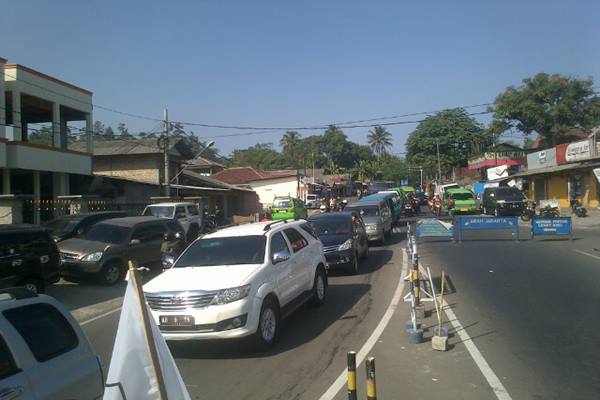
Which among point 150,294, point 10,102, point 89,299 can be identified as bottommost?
point 89,299

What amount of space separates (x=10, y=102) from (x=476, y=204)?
28.7 metres

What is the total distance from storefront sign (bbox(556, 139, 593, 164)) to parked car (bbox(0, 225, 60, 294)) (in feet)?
104

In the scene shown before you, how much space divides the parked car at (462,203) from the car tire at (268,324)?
31105 mm

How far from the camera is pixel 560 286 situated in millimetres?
11328

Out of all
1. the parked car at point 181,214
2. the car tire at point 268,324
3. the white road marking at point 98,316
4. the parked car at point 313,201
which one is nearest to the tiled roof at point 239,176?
the parked car at point 313,201

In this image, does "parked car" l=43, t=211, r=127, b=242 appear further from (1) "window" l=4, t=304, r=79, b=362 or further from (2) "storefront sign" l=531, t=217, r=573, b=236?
(2) "storefront sign" l=531, t=217, r=573, b=236

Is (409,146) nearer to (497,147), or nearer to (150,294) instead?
(497,147)

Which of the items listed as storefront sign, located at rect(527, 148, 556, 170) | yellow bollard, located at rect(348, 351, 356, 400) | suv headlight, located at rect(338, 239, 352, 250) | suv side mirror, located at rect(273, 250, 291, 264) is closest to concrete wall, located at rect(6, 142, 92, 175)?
suv headlight, located at rect(338, 239, 352, 250)

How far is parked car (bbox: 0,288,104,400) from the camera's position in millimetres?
3559

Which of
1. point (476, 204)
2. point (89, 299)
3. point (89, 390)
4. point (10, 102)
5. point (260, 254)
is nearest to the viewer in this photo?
point (89, 390)

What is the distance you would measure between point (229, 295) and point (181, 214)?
17132 mm

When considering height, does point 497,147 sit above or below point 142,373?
above

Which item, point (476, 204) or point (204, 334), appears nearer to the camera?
point (204, 334)

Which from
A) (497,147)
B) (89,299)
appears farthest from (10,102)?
(497,147)
